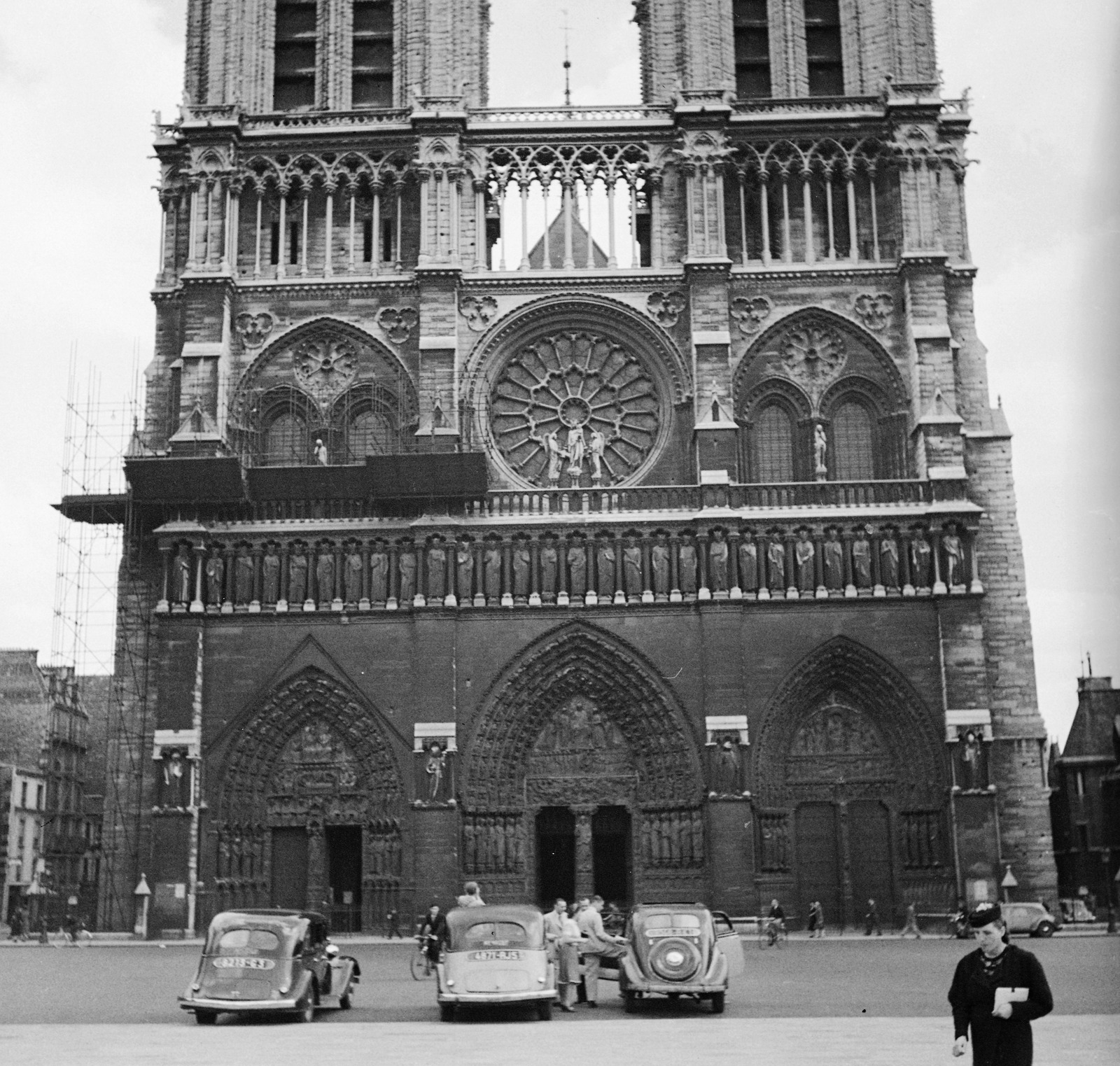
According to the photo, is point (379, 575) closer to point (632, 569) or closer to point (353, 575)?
point (353, 575)

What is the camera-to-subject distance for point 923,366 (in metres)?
41.2

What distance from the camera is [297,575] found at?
39938 millimetres

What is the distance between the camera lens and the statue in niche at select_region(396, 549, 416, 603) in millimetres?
39531

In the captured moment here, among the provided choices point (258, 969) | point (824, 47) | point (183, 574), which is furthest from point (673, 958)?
point (824, 47)

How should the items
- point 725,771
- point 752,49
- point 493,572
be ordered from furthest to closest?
point 752,49, point 493,572, point 725,771

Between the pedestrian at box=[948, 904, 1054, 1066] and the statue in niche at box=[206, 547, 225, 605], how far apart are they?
104ft

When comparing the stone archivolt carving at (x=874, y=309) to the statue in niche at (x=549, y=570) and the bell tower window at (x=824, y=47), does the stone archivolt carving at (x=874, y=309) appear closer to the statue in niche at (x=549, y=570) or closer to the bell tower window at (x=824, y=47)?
the bell tower window at (x=824, y=47)

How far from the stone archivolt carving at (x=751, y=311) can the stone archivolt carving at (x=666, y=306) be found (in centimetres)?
142

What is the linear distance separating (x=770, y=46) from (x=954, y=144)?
6009mm

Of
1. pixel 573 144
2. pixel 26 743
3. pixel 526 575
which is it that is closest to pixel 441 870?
pixel 526 575

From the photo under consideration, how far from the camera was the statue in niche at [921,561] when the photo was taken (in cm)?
3916

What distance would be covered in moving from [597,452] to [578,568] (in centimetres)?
394

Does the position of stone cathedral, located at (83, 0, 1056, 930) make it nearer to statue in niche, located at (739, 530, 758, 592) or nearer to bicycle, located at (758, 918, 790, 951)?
statue in niche, located at (739, 530, 758, 592)

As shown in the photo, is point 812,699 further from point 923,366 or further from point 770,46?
point 770,46
